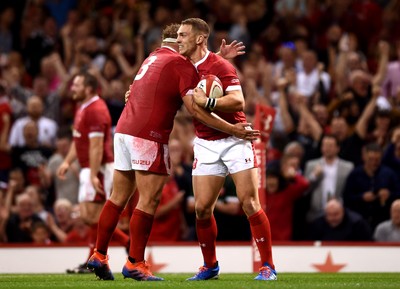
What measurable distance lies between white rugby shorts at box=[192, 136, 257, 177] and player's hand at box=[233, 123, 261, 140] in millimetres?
180

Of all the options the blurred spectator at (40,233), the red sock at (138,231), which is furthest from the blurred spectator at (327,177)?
the red sock at (138,231)

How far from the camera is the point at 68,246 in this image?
14359mm

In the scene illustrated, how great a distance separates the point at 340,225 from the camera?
593 inches

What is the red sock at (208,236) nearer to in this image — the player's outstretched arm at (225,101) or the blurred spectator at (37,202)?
the player's outstretched arm at (225,101)

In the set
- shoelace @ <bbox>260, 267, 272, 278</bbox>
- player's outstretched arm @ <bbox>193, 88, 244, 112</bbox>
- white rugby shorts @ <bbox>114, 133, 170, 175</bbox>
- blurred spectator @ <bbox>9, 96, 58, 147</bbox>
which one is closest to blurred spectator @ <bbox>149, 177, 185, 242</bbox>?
blurred spectator @ <bbox>9, 96, 58, 147</bbox>

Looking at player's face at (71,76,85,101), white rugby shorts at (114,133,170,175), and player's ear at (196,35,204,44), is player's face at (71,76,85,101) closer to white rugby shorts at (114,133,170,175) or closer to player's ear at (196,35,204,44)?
white rugby shorts at (114,133,170,175)

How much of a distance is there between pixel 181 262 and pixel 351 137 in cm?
392

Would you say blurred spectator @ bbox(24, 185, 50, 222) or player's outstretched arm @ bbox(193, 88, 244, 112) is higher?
player's outstretched arm @ bbox(193, 88, 244, 112)

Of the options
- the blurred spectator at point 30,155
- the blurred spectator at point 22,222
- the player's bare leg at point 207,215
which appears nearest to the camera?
the player's bare leg at point 207,215

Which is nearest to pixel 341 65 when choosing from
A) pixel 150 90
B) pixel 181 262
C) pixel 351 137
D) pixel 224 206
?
pixel 351 137

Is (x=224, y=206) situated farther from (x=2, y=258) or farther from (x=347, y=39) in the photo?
(x=347, y=39)

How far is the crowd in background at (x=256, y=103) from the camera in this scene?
51.1 ft

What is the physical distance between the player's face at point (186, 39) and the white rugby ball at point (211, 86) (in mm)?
403

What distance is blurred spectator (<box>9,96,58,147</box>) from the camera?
1809 cm
